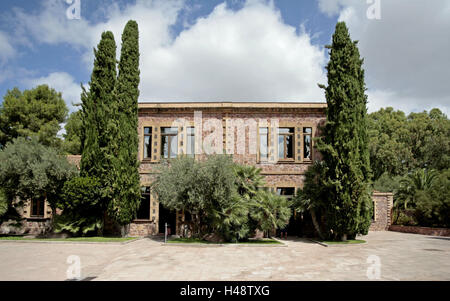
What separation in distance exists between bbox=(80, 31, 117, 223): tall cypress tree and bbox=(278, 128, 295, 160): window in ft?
32.3

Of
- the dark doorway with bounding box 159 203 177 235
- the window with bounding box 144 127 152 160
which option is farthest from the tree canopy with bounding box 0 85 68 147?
the dark doorway with bounding box 159 203 177 235

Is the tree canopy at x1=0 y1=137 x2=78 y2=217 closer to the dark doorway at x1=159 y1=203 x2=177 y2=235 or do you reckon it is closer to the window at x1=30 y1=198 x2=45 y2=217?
the window at x1=30 y1=198 x2=45 y2=217

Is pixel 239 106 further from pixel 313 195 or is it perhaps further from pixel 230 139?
pixel 313 195

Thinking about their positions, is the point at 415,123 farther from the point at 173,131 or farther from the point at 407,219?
the point at 173,131

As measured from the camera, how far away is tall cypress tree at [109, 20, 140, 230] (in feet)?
54.7

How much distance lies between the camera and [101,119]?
16.8m

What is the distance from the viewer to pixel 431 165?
33875mm

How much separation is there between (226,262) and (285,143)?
10.7 m

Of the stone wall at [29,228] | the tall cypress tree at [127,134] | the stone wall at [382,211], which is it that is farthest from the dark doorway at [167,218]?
the stone wall at [382,211]

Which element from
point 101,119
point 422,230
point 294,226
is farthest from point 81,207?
point 422,230

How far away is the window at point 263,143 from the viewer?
19.1 meters

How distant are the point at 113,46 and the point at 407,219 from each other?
22999mm

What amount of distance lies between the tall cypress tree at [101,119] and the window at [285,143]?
32.3ft
